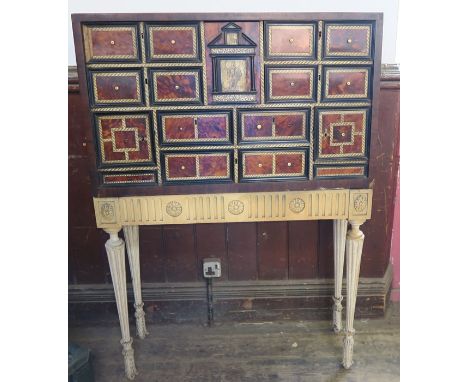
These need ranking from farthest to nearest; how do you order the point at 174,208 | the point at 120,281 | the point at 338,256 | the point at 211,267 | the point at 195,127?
the point at 211,267 → the point at 338,256 → the point at 120,281 → the point at 174,208 → the point at 195,127

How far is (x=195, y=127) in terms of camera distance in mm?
1833

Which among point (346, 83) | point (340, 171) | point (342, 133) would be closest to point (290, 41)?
point (346, 83)

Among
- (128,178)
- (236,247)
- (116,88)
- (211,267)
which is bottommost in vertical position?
(211,267)

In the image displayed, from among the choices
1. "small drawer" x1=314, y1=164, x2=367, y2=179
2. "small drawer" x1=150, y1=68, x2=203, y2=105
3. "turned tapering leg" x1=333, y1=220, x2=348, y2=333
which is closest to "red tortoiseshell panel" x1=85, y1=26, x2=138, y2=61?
"small drawer" x1=150, y1=68, x2=203, y2=105

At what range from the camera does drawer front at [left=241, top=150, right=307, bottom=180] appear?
1.88 m

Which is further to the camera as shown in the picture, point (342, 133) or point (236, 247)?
point (236, 247)

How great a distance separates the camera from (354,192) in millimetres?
1949

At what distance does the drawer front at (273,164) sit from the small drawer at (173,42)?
46cm

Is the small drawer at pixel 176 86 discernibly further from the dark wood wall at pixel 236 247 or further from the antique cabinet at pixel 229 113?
the dark wood wall at pixel 236 247

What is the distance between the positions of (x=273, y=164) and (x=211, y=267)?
0.92m

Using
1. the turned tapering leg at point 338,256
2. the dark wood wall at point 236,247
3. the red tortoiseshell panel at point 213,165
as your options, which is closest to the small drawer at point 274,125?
the red tortoiseshell panel at point 213,165

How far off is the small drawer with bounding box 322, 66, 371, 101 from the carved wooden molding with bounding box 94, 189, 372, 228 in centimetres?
40

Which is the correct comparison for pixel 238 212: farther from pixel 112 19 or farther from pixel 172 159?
pixel 112 19

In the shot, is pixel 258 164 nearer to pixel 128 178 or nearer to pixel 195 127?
pixel 195 127
